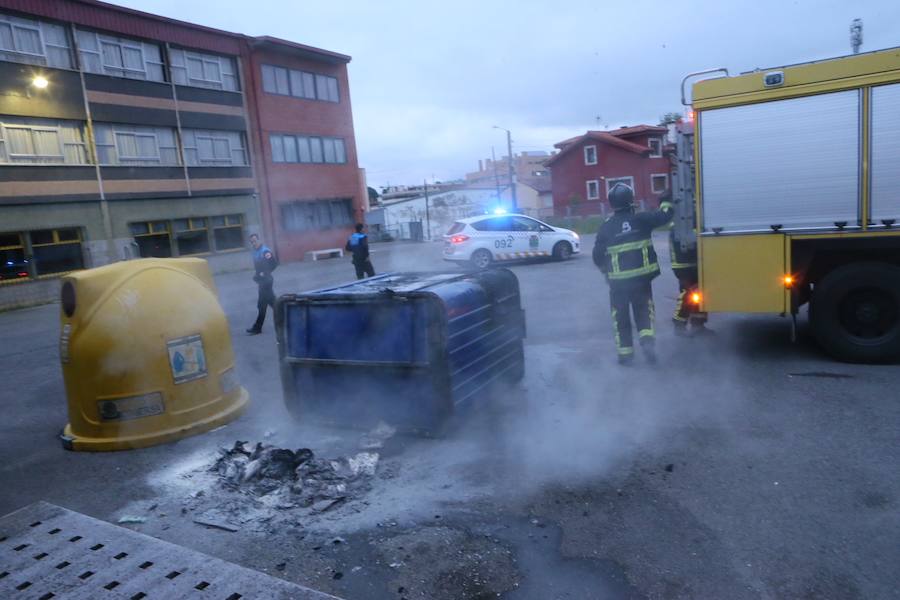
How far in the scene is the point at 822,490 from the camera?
3676mm

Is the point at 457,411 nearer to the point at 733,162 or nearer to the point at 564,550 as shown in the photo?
the point at 564,550

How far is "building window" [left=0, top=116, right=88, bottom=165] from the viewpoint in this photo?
18.6 meters

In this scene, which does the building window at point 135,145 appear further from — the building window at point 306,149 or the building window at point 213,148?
the building window at point 306,149

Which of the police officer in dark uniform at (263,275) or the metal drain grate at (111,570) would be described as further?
the police officer in dark uniform at (263,275)

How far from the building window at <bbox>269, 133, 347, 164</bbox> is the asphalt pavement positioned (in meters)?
22.4

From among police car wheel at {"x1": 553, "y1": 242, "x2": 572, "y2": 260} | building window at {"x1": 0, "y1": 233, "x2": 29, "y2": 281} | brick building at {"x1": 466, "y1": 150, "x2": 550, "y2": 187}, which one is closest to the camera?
police car wheel at {"x1": 553, "y1": 242, "x2": 572, "y2": 260}

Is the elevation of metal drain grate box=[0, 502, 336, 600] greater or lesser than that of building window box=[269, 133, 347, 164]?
lesser

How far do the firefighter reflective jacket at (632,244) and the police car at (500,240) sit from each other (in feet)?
34.3

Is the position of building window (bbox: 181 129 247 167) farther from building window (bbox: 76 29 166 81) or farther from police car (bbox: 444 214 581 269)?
police car (bbox: 444 214 581 269)

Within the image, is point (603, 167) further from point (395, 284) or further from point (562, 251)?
point (395, 284)

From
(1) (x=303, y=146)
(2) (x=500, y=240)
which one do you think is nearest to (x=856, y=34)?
(2) (x=500, y=240)

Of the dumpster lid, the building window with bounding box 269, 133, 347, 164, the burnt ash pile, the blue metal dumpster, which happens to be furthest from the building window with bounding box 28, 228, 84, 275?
the burnt ash pile

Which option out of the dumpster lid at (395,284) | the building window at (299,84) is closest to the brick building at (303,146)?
the building window at (299,84)

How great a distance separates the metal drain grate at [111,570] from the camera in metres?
3.09
